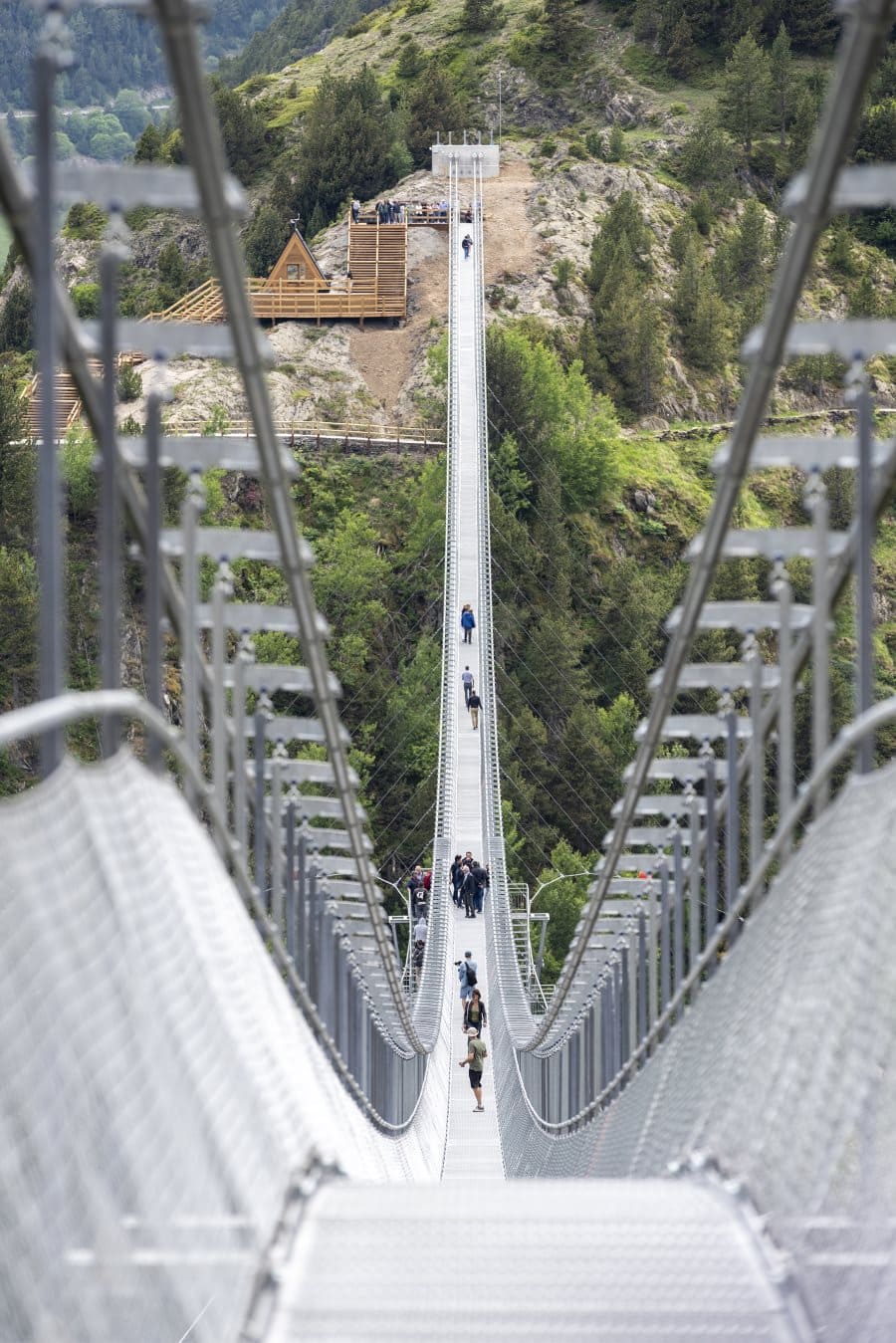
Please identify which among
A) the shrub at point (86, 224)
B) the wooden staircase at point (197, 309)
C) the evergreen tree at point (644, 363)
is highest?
the shrub at point (86, 224)

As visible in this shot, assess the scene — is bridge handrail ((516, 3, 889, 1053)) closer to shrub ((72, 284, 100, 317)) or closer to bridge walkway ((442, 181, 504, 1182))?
bridge walkway ((442, 181, 504, 1182))

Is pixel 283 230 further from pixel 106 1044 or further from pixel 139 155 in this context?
pixel 106 1044

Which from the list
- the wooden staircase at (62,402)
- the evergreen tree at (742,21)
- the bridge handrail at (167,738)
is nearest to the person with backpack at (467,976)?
the bridge handrail at (167,738)

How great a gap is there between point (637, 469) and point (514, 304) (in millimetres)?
7618

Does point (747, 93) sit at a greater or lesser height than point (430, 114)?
greater

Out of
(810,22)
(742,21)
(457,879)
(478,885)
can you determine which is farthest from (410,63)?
(478,885)

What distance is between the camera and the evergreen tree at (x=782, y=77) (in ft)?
254

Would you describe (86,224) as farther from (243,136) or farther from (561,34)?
(561,34)

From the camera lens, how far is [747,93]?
253ft

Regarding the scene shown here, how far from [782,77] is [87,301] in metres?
29.3

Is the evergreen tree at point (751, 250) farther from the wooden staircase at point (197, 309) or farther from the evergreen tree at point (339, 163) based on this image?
the wooden staircase at point (197, 309)

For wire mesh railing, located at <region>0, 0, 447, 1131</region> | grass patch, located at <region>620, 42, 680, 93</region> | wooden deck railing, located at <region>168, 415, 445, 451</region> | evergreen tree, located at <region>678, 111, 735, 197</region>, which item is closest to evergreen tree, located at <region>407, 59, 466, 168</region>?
evergreen tree, located at <region>678, 111, 735, 197</region>

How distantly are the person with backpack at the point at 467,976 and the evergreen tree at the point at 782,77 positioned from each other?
192 feet

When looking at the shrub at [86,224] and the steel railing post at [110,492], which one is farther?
the shrub at [86,224]
